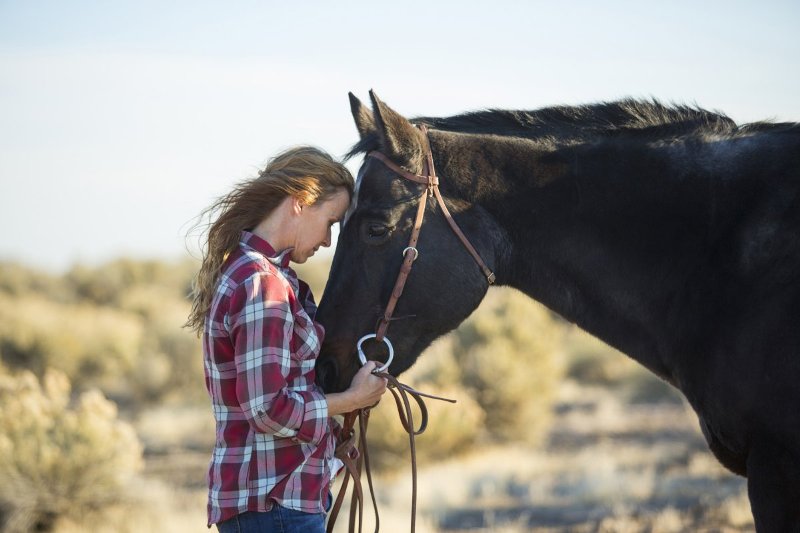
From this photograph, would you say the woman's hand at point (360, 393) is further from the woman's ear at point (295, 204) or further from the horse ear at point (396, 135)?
the horse ear at point (396, 135)

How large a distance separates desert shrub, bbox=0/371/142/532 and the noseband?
678cm

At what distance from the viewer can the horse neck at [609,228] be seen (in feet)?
9.35

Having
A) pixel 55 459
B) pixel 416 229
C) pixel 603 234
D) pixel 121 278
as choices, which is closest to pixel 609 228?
pixel 603 234

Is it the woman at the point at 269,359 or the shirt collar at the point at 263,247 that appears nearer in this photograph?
the woman at the point at 269,359

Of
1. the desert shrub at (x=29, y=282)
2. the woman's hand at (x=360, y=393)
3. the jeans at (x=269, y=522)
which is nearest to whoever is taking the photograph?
the jeans at (x=269, y=522)

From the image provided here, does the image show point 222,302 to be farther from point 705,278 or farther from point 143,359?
point 143,359

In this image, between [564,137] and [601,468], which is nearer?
[564,137]

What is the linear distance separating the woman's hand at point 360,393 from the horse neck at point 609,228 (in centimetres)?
73

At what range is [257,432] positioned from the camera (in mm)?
2637

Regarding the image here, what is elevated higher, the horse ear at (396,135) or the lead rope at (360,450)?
the horse ear at (396,135)

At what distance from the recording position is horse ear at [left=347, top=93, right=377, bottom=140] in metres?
3.12

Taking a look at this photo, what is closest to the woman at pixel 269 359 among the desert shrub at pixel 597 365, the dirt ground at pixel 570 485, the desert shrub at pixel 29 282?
the dirt ground at pixel 570 485

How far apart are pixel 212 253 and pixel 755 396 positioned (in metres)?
2.09

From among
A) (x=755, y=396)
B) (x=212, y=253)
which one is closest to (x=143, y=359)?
(x=212, y=253)
